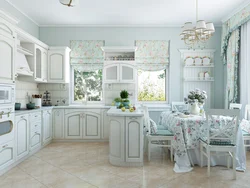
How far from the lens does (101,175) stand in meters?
2.82

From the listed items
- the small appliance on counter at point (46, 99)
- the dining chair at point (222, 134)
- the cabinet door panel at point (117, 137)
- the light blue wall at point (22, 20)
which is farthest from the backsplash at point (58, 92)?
the dining chair at point (222, 134)

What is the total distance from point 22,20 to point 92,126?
9.12ft

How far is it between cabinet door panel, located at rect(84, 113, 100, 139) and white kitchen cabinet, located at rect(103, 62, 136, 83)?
93 centimetres

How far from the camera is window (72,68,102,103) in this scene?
209 inches

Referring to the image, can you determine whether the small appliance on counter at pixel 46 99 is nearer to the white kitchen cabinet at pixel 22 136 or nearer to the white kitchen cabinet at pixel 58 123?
the white kitchen cabinet at pixel 58 123

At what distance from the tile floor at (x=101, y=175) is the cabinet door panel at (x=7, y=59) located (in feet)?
4.51

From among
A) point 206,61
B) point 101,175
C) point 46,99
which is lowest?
point 101,175

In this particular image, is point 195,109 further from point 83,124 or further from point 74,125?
point 74,125

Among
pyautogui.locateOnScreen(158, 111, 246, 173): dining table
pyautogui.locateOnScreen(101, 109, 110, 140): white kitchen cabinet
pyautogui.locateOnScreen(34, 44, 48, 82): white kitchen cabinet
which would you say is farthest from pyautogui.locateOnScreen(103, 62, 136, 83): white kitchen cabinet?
pyautogui.locateOnScreen(158, 111, 246, 173): dining table

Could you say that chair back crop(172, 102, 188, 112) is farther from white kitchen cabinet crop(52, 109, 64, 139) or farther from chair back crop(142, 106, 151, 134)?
white kitchen cabinet crop(52, 109, 64, 139)

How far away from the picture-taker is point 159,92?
5293mm

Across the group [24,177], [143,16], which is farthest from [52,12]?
[24,177]

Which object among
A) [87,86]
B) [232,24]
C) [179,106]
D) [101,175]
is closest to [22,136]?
[101,175]

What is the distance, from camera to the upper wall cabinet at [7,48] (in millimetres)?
2814
